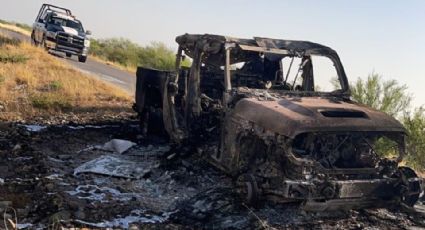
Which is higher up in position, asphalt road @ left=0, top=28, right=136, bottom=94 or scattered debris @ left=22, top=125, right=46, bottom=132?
asphalt road @ left=0, top=28, right=136, bottom=94

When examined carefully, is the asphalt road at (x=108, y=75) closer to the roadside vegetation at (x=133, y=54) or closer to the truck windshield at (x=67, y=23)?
the truck windshield at (x=67, y=23)

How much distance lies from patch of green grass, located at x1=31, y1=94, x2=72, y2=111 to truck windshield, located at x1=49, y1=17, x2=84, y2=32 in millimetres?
11324

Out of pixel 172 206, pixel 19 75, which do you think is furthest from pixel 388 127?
pixel 19 75

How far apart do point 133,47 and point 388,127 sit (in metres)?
35.1

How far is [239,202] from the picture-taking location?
6277 mm

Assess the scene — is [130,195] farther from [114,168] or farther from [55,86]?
[55,86]

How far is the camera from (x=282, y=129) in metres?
5.73

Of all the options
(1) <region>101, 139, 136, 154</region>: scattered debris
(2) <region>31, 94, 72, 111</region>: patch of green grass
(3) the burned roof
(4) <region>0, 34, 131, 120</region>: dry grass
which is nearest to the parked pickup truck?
(4) <region>0, 34, 131, 120</region>: dry grass

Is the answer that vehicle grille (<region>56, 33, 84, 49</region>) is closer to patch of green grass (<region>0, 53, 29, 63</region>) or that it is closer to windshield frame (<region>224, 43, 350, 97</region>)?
patch of green grass (<region>0, 53, 29, 63</region>)

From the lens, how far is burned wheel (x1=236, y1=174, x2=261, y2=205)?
235 inches

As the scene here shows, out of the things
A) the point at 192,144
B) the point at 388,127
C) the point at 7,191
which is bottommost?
the point at 7,191

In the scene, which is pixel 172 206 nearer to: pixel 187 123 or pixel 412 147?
pixel 187 123

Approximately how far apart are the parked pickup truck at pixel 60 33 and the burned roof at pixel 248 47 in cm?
1627

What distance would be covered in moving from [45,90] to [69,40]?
9421 mm
